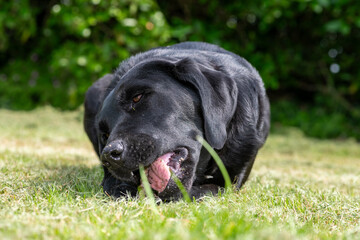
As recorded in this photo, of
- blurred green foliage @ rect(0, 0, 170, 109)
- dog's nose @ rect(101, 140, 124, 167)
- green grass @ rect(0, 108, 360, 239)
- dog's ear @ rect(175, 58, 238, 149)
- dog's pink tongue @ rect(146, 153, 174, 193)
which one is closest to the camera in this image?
green grass @ rect(0, 108, 360, 239)

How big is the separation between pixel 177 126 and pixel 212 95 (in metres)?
0.26

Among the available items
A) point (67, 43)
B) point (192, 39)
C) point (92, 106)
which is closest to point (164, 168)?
point (92, 106)

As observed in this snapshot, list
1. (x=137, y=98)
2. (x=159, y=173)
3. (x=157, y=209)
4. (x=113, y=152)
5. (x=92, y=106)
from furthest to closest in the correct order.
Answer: (x=92, y=106) → (x=137, y=98) → (x=159, y=173) → (x=113, y=152) → (x=157, y=209)

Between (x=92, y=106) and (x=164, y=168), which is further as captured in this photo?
(x=92, y=106)

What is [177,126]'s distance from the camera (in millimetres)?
2107

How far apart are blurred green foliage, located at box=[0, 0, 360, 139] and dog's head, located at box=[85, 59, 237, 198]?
15.4 ft

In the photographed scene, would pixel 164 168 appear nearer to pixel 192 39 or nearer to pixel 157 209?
pixel 157 209

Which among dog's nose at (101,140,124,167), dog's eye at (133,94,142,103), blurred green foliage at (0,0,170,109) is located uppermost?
dog's eye at (133,94,142,103)

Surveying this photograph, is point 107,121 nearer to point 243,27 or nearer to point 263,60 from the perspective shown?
point 263,60

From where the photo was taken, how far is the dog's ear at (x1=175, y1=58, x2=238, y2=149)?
2.17 m

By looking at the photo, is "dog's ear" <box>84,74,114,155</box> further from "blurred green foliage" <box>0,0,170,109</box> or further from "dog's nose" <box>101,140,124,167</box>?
"blurred green foliage" <box>0,0,170,109</box>

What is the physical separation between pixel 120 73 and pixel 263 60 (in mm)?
5243

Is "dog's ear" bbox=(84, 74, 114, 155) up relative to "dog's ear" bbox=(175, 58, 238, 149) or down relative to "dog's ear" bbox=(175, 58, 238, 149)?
down

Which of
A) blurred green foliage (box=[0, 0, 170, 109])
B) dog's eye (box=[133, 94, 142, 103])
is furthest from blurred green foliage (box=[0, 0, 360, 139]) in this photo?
dog's eye (box=[133, 94, 142, 103])
